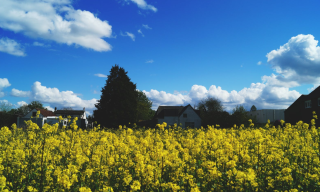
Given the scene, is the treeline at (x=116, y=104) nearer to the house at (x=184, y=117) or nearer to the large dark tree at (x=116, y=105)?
the large dark tree at (x=116, y=105)

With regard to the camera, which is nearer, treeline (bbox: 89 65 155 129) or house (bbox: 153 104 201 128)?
treeline (bbox: 89 65 155 129)

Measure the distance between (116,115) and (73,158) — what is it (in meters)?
27.8

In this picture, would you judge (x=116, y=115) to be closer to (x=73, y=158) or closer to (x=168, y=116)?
(x=168, y=116)

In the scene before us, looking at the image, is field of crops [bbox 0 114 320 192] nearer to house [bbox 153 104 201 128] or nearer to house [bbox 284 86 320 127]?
house [bbox 284 86 320 127]

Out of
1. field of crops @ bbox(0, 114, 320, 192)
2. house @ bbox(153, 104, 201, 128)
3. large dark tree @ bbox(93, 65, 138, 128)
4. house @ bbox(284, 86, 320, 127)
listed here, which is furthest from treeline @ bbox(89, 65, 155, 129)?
house @ bbox(284, 86, 320, 127)

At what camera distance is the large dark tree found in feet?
109

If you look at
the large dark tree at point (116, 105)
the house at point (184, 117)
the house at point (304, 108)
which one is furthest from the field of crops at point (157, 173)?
the house at point (184, 117)

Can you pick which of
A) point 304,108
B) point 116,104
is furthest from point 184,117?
point 304,108

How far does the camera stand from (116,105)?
33.6 meters

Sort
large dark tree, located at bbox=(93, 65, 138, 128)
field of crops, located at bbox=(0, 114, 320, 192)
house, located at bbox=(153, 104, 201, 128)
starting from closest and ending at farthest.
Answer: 1. field of crops, located at bbox=(0, 114, 320, 192)
2. large dark tree, located at bbox=(93, 65, 138, 128)
3. house, located at bbox=(153, 104, 201, 128)

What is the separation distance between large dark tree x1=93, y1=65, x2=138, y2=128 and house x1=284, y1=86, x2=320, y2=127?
30.9m

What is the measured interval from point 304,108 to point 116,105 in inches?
1414

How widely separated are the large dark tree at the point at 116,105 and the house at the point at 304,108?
101 feet

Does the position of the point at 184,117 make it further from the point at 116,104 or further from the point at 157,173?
the point at 157,173
